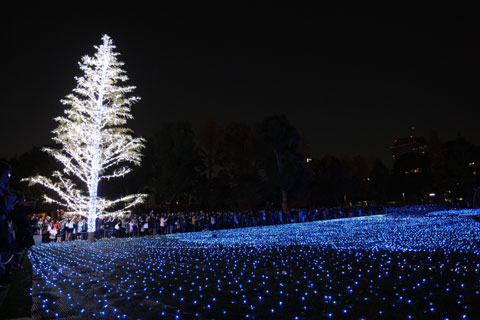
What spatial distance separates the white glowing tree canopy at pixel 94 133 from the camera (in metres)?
16.8

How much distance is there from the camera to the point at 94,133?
17141mm

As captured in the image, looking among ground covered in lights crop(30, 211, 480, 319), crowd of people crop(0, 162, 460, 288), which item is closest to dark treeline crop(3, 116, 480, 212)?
crowd of people crop(0, 162, 460, 288)

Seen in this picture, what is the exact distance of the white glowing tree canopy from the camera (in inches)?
662

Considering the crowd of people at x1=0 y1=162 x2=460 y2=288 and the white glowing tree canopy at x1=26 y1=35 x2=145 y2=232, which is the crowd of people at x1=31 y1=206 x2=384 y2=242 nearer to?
the crowd of people at x1=0 y1=162 x2=460 y2=288

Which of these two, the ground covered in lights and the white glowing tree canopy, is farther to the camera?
the white glowing tree canopy

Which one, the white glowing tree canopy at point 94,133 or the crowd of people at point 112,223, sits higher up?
the white glowing tree canopy at point 94,133

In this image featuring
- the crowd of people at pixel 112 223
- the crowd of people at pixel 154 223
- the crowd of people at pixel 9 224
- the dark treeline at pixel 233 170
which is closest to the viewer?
the crowd of people at pixel 9 224

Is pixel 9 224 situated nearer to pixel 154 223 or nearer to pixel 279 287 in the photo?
pixel 279 287

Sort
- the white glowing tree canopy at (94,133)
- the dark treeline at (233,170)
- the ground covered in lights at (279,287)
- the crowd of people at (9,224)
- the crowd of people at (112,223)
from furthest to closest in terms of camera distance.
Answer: the dark treeline at (233,170) < the white glowing tree canopy at (94,133) < the crowd of people at (112,223) < the crowd of people at (9,224) < the ground covered in lights at (279,287)

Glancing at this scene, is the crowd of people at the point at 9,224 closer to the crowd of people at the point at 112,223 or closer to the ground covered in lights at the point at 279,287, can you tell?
the crowd of people at the point at 112,223

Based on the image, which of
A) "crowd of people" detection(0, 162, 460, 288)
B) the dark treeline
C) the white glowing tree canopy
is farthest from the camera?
the dark treeline

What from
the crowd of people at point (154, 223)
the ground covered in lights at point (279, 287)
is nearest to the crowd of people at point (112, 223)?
the crowd of people at point (154, 223)

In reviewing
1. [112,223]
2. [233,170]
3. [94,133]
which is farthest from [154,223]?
[233,170]

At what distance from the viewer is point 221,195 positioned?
40062 millimetres
